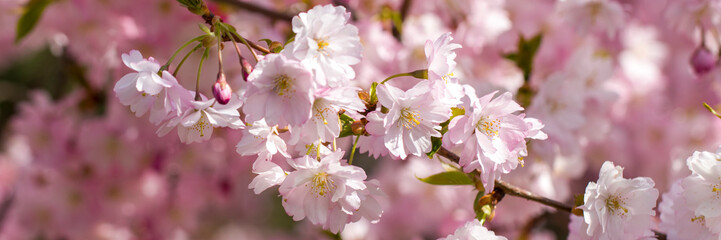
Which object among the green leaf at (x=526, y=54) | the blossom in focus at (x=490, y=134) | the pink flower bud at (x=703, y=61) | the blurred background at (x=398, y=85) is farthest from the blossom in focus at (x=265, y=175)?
the pink flower bud at (x=703, y=61)

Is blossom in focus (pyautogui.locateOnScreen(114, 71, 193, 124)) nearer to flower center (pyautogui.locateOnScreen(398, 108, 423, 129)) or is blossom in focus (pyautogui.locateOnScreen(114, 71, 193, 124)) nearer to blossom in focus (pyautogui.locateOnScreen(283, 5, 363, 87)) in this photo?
blossom in focus (pyautogui.locateOnScreen(283, 5, 363, 87))

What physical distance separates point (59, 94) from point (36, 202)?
0.46 m

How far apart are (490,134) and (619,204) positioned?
0.23m

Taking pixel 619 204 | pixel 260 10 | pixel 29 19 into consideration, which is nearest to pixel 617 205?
pixel 619 204

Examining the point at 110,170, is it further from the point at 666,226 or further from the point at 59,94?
the point at 666,226

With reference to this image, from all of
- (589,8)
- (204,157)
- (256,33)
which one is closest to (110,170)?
(204,157)

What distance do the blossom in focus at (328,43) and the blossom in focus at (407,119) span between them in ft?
0.19

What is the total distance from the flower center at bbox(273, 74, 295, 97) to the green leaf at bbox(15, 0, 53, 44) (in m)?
0.98

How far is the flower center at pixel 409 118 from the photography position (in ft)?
2.94

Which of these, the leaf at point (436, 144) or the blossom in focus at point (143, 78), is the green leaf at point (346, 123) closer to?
the leaf at point (436, 144)

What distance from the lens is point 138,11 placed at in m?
2.16

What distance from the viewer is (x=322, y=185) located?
939 millimetres

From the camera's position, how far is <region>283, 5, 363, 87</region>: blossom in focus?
2.69 feet

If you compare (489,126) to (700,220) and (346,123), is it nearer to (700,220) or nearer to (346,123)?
(346,123)
